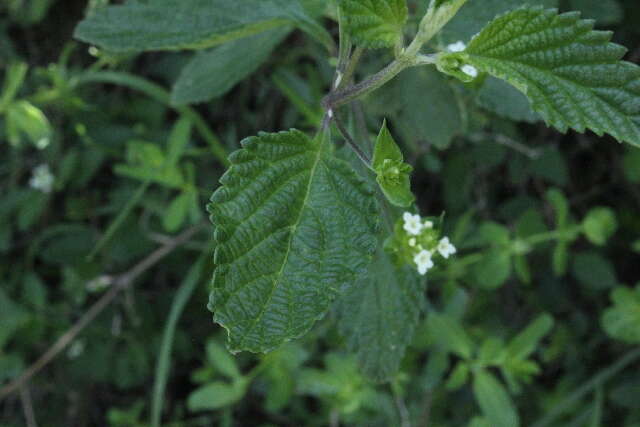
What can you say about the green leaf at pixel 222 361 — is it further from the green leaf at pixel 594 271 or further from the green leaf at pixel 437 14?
the green leaf at pixel 437 14

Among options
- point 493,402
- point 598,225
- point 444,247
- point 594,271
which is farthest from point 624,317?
point 444,247

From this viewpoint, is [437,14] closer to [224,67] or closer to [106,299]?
[224,67]

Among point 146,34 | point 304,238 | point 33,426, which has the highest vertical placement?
point 146,34

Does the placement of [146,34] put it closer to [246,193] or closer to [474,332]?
[246,193]

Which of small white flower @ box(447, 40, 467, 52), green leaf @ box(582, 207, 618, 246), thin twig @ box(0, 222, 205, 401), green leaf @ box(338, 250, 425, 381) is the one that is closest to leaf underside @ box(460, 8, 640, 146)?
small white flower @ box(447, 40, 467, 52)

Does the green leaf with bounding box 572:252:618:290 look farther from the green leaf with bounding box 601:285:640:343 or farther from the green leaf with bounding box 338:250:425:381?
the green leaf with bounding box 338:250:425:381

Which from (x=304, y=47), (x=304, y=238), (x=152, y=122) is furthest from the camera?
(x=152, y=122)

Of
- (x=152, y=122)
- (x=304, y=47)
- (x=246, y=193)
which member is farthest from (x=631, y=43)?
(x=246, y=193)
